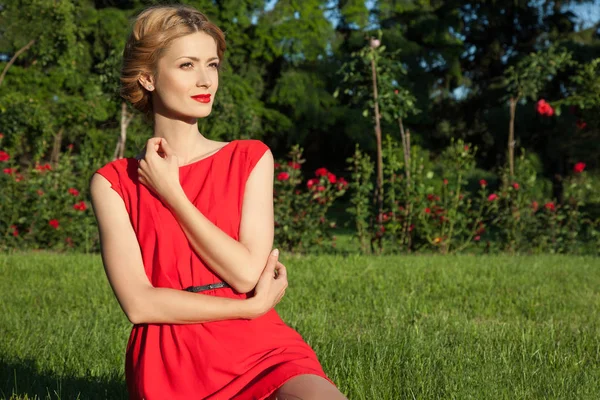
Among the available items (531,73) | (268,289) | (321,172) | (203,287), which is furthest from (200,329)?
(531,73)

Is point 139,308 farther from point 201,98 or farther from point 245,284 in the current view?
point 201,98

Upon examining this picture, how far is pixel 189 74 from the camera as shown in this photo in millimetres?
2354

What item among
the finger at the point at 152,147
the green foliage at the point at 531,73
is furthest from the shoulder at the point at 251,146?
the green foliage at the point at 531,73

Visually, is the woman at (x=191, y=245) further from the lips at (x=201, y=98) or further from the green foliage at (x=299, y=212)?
the green foliage at (x=299, y=212)

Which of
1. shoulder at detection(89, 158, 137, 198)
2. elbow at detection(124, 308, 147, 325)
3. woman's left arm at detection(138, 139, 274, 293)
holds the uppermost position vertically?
shoulder at detection(89, 158, 137, 198)

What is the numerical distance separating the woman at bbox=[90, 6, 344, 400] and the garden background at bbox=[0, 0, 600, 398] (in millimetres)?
333

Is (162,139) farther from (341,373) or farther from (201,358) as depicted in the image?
(341,373)

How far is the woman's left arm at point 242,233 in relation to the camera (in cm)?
215

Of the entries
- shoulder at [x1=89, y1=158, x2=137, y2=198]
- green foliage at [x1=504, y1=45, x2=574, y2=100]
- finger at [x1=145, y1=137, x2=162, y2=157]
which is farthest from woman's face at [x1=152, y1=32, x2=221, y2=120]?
green foliage at [x1=504, y1=45, x2=574, y2=100]

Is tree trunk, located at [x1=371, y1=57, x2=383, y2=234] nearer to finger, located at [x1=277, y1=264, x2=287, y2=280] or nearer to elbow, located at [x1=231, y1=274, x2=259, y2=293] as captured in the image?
finger, located at [x1=277, y1=264, x2=287, y2=280]

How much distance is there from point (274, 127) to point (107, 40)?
716 centimetres

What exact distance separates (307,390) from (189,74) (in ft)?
3.25

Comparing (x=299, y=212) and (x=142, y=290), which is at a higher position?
(x=142, y=290)

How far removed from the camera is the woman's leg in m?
1.91
